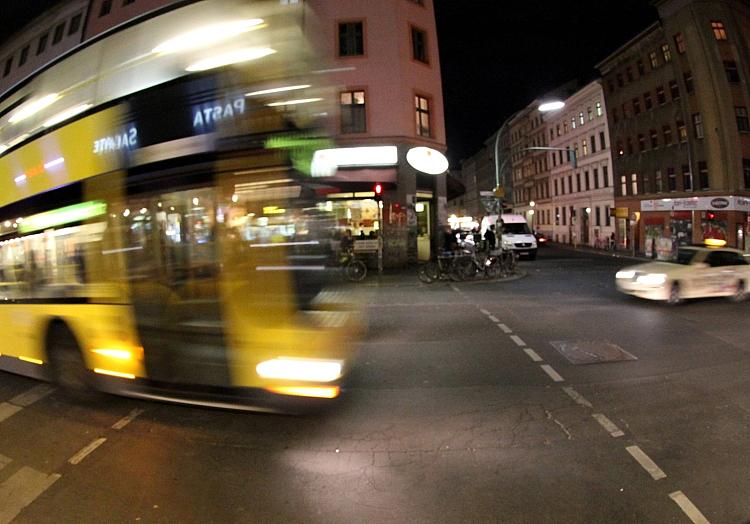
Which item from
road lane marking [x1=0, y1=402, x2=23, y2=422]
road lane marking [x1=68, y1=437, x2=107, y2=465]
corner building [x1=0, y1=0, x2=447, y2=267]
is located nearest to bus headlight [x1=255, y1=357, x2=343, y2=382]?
road lane marking [x1=68, y1=437, x2=107, y2=465]

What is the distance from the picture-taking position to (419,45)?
27172 mm

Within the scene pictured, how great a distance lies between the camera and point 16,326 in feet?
25.1

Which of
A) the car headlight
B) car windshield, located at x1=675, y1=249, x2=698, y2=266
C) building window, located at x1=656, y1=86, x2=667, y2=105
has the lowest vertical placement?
the car headlight

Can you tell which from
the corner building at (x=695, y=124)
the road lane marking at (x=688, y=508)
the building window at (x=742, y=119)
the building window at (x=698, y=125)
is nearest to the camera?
the road lane marking at (x=688, y=508)

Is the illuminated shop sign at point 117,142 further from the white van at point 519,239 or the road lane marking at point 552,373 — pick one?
the white van at point 519,239

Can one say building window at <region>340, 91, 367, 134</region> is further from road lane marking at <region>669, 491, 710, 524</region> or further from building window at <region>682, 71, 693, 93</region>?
building window at <region>682, 71, 693, 93</region>

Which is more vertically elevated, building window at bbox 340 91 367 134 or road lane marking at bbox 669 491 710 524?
building window at bbox 340 91 367 134

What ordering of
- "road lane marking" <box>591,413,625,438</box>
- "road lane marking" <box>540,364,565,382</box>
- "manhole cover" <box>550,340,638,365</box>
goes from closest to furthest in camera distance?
"road lane marking" <box>591,413,625,438</box>, "road lane marking" <box>540,364,565,382</box>, "manhole cover" <box>550,340,638,365</box>

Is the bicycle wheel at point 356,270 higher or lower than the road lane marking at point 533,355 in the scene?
higher

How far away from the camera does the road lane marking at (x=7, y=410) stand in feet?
21.8

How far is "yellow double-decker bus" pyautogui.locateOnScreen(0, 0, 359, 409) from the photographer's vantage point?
5.10 meters

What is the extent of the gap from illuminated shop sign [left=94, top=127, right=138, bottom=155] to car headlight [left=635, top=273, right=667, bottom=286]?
40.5ft

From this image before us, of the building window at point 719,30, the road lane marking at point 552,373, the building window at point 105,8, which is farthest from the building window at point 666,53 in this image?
the road lane marking at point 552,373

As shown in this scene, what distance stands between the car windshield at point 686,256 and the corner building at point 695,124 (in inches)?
819
